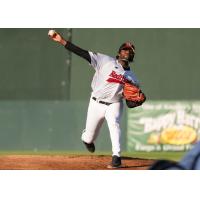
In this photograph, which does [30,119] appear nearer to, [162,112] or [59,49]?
[59,49]

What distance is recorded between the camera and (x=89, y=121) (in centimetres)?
831

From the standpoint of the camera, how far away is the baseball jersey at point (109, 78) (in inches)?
317

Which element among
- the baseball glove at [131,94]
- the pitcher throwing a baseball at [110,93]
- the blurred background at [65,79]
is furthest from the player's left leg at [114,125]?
the blurred background at [65,79]

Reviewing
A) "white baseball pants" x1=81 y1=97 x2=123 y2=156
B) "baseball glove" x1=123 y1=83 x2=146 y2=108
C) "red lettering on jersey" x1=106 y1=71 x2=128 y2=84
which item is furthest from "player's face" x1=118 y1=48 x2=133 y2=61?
"white baseball pants" x1=81 y1=97 x2=123 y2=156

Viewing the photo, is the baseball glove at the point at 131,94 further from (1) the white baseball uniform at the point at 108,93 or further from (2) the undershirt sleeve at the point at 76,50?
(2) the undershirt sleeve at the point at 76,50

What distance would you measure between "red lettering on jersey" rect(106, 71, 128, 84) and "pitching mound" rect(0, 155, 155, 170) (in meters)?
1.20

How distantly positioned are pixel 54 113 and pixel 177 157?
2540 mm

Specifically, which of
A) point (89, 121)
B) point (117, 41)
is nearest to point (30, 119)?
point (117, 41)

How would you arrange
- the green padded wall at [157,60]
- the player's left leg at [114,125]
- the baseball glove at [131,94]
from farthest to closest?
the green padded wall at [157,60]
the baseball glove at [131,94]
the player's left leg at [114,125]

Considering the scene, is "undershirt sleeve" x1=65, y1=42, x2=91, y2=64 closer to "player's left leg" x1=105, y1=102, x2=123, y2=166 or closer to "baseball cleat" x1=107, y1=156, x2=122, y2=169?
"player's left leg" x1=105, y1=102, x2=123, y2=166

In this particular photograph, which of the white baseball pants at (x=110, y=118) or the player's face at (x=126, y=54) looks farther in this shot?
the player's face at (x=126, y=54)

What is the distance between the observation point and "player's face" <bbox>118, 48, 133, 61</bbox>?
27.6ft

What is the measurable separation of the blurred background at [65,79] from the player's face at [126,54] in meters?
2.25

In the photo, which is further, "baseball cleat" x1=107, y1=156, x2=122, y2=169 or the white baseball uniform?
"baseball cleat" x1=107, y1=156, x2=122, y2=169
